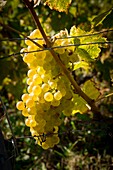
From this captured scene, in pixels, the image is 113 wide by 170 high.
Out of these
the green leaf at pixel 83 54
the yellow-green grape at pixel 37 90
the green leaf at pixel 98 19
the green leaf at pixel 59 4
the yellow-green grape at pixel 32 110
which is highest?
the green leaf at pixel 59 4

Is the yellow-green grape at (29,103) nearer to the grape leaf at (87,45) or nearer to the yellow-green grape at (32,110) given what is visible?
the yellow-green grape at (32,110)

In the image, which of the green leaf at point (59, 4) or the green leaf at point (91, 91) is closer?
the green leaf at point (59, 4)

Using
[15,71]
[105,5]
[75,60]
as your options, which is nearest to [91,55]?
[75,60]

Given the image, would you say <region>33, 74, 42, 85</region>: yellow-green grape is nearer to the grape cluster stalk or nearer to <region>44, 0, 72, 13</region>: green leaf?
the grape cluster stalk

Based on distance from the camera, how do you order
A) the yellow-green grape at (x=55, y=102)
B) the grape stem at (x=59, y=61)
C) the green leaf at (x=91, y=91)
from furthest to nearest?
the green leaf at (x=91, y=91) < the yellow-green grape at (x=55, y=102) < the grape stem at (x=59, y=61)

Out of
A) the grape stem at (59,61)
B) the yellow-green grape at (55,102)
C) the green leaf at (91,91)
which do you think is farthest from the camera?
the green leaf at (91,91)

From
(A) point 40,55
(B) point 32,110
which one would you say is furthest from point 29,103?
(A) point 40,55

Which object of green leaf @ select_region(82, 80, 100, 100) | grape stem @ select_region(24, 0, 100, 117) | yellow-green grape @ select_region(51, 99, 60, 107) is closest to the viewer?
grape stem @ select_region(24, 0, 100, 117)

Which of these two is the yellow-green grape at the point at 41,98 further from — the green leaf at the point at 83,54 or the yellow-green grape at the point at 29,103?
the green leaf at the point at 83,54

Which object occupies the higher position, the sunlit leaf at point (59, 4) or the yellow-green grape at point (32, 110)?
the sunlit leaf at point (59, 4)

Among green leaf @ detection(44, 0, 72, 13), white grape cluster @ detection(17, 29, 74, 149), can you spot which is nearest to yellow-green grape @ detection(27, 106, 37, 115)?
white grape cluster @ detection(17, 29, 74, 149)

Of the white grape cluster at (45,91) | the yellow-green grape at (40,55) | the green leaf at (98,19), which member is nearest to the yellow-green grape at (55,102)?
the white grape cluster at (45,91)
